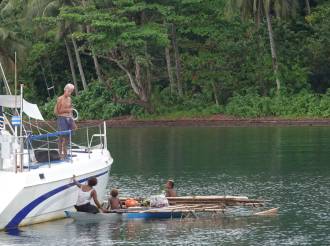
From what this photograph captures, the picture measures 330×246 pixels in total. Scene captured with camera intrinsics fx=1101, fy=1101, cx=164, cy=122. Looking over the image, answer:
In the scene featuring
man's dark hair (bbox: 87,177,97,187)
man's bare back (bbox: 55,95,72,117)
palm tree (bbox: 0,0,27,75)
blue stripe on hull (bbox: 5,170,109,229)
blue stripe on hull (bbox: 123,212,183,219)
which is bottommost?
blue stripe on hull (bbox: 123,212,183,219)

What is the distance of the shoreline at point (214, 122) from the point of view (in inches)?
2474

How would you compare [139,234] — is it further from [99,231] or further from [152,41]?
[152,41]

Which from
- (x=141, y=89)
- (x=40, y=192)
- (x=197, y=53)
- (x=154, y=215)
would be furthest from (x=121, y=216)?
(x=197, y=53)

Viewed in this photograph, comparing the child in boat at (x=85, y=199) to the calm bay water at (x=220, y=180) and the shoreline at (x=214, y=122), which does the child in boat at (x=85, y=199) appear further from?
the shoreline at (x=214, y=122)

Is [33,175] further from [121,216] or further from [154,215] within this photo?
[154,215]

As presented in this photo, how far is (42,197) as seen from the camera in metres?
26.5

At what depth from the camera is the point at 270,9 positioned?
2660 inches

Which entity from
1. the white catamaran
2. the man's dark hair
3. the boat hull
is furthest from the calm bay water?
the man's dark hair

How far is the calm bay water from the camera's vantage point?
25.8m

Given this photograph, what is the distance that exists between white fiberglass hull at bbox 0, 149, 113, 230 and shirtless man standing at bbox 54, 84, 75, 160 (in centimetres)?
48

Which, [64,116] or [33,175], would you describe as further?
[64,116]

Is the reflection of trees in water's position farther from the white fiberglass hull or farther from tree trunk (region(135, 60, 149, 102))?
tree trunk (region(135, 60, 149, 102))

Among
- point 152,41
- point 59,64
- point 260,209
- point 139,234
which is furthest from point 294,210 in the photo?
point 59,64

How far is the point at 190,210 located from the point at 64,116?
13.8ft
